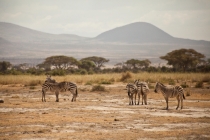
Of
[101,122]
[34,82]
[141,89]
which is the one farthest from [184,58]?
[101,122]

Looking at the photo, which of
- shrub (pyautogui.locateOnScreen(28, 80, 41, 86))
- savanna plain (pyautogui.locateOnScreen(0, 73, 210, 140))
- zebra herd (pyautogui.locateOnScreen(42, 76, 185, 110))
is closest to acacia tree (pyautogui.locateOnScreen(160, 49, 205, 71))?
shrub (pyautogui.locateOnScreen(28, 80, 41, 86))

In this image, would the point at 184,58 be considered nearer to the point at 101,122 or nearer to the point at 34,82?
the point at 34,82

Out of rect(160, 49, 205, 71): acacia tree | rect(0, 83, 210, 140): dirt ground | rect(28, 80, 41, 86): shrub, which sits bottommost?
rect(0, 83, 210, 140): dirt ground

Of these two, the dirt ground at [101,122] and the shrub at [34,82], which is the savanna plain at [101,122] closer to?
the dirt ground at [101,122]

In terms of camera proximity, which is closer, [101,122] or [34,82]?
[101,122]

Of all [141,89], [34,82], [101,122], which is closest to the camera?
[101,122]

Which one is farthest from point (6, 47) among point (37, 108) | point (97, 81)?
point (37, 108)

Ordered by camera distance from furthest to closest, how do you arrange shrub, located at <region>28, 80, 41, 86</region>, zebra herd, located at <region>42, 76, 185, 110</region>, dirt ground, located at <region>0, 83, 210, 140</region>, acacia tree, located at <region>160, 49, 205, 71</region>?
acacia tree, located at <region>160, 49, 205, 71</region> → shrub, located at <region>28, 80, 41, 86</region> → zebra herd, located at <region>42, 76, 185, 110</region> → dirt ground, located at <region>0, 83, 210, 140</region>

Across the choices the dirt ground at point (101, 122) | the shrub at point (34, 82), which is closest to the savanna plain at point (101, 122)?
the dirt ground at point (101, 122)

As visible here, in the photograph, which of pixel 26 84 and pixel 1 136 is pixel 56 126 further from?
pixel 26 84

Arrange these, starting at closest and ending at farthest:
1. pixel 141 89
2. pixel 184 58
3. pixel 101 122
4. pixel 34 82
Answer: pixel 101 122, pixel 141 89, pixel 34 82, pixel 184 58

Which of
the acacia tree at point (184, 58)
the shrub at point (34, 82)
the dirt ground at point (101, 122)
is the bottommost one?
the dirt ground at point (101, 122)

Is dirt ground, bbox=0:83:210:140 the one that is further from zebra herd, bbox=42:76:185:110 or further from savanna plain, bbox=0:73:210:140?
zebra herd, bbox=42:76:185:110

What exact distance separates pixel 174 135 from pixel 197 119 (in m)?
3.54
